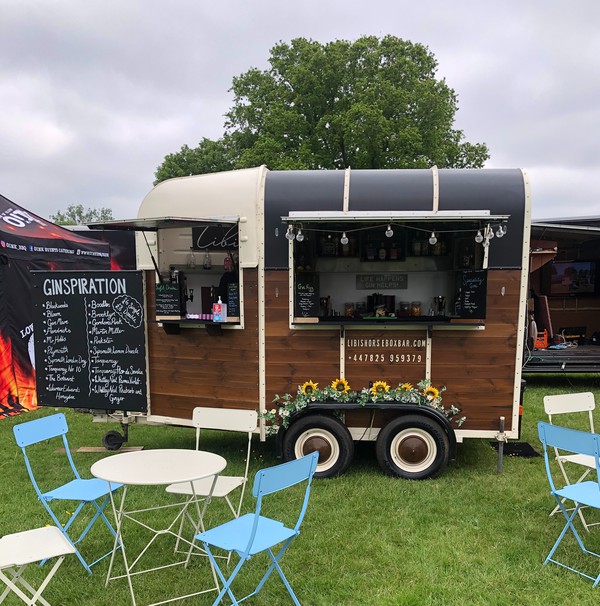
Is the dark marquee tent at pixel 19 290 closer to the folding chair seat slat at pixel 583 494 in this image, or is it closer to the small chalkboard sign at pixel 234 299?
the small chalkboard sign at pixel 234 299

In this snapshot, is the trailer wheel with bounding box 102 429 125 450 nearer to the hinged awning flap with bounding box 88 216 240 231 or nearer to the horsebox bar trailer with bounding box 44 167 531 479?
the horsebox bar trailer with bounding box 44 167 531 479

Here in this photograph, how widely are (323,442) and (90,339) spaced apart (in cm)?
258

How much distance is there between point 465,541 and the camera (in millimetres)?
3469

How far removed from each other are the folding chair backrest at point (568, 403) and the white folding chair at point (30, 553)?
347 centimetres

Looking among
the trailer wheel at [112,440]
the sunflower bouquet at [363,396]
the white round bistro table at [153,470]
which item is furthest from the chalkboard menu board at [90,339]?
the white round bistro table at [153,470]

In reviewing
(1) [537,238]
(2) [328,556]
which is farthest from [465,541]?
(1) [537,238]

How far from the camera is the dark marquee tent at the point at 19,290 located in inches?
279

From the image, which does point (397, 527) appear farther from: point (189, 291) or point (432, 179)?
point (189, 291)

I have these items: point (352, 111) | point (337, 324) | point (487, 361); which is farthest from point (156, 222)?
point (352, 111)

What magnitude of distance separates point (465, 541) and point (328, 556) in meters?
0.96

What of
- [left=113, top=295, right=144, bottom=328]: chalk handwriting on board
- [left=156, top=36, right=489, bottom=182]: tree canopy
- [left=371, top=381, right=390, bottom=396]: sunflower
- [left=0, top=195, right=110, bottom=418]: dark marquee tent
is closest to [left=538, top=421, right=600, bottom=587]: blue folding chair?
[left=371, top=381, right=390, bottom=396]: sunflower

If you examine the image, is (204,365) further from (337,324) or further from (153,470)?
(153,470)

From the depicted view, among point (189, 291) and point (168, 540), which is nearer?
point (168, 540)

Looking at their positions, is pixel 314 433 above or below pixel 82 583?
above
